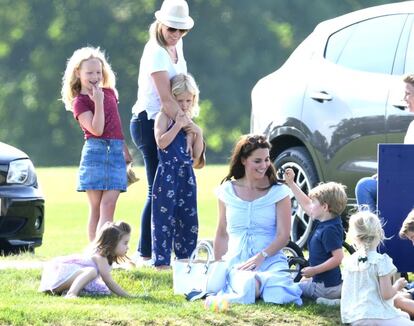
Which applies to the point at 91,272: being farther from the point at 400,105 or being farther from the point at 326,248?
the point at 400,105

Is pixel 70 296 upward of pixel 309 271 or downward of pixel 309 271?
downward

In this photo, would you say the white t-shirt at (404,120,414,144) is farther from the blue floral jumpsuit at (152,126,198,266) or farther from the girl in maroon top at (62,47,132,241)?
the girl in maroon top at (62,47,132,241)

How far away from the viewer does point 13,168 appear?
11.8 m

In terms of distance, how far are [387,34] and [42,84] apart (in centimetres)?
3899

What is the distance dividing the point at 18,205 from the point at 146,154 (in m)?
1.52

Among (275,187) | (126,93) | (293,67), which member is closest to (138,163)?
(126,93)

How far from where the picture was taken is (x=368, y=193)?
9.84 meters

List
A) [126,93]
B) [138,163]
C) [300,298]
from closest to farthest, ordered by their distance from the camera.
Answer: [300,298], [138,163], [126,93]

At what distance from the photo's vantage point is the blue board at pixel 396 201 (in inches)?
362

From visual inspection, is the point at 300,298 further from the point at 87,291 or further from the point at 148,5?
the point at 148,5

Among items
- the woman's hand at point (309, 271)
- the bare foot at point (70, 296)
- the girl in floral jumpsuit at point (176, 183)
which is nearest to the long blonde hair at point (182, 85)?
the girl in floral jumpsuit at point (176, 183)

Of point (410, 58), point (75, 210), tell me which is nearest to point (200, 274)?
point (410, 58)

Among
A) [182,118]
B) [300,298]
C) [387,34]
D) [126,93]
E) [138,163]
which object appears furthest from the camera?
[126,93]

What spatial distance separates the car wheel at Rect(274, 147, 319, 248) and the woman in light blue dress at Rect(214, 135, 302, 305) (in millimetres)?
1973
